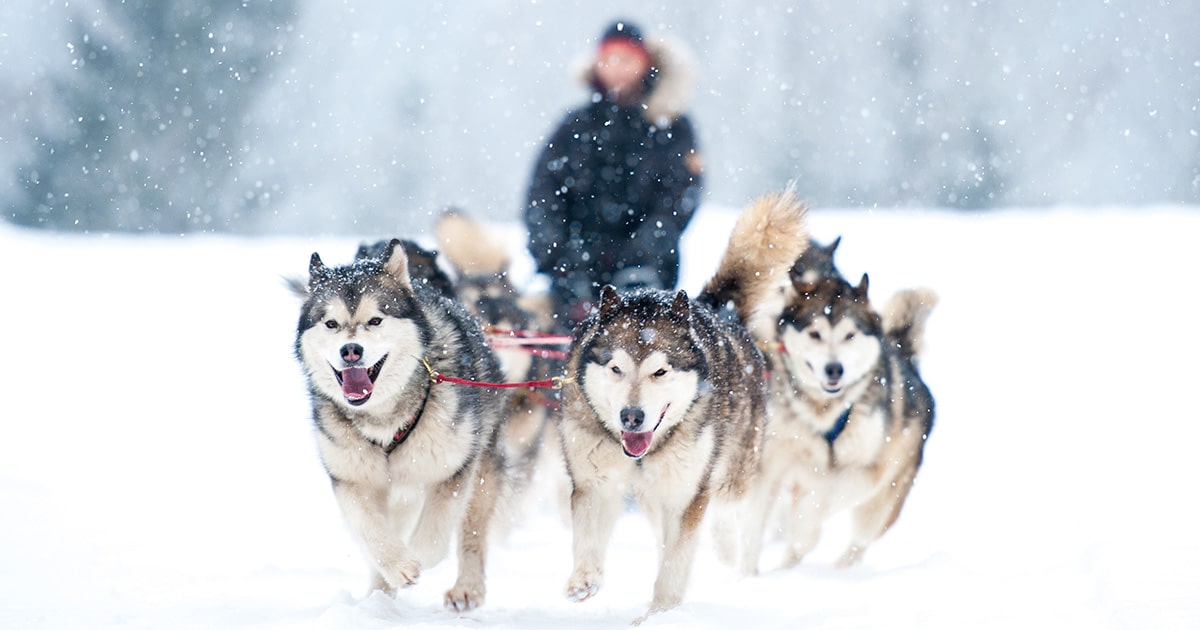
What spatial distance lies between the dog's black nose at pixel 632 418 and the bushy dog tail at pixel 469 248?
5.98 ft

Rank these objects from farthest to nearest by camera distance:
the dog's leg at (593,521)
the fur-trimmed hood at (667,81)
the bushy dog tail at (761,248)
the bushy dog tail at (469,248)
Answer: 1. the bushy dog tail at (469,248)
2. the fur-trimmed hood at (667,81)
3. the bushy dog tail at (761,248)
4. the dog's leg at (593,521)

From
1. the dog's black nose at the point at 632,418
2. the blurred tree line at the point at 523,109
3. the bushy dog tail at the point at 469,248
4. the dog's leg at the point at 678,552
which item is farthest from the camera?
the blurred tree line at the point at 523,109

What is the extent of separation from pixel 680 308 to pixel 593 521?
609 mm

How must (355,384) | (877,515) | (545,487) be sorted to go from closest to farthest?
(355,384) < (877,515) < (545,487)

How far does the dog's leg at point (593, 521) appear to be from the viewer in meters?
2.77

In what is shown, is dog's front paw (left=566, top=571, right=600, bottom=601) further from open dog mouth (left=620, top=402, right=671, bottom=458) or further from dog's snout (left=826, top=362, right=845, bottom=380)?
dog's snout (left=826, top=362, right=845, bottom=380)

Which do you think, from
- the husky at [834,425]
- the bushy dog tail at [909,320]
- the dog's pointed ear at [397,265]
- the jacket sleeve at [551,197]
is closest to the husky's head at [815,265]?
the husky at [834,425]

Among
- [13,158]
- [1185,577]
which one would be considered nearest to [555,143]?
[1185,577]

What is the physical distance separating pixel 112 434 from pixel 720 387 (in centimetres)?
385

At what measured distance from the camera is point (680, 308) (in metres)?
2.92

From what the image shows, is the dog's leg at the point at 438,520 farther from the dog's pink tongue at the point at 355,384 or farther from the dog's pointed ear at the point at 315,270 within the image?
the dog's pointed ear at the point at 315,270

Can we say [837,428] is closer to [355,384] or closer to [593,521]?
[593,521]

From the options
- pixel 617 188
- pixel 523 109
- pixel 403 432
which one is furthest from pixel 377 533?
pixel 523 109

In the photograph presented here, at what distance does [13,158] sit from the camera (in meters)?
15.5
